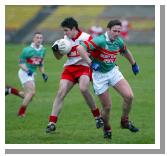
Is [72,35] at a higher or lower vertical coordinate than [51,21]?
lower

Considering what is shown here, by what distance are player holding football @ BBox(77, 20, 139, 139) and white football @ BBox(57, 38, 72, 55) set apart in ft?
2.22

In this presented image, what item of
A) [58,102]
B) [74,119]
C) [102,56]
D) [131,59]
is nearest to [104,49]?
[102,56]

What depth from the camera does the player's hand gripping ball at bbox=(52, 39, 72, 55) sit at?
12492 millimetres

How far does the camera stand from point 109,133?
12203mm

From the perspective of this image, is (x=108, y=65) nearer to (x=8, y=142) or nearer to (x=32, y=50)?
(x=8, y=142)

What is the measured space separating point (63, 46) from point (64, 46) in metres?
0.02

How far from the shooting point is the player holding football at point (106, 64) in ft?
38.7

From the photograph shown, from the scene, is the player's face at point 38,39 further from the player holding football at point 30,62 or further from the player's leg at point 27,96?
the player's leg at point 27,96

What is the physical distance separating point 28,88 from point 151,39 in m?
28.9

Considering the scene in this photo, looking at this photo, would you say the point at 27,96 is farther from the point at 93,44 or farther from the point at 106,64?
the point at 93,44

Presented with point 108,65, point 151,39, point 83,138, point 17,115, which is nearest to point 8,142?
point 83,138
